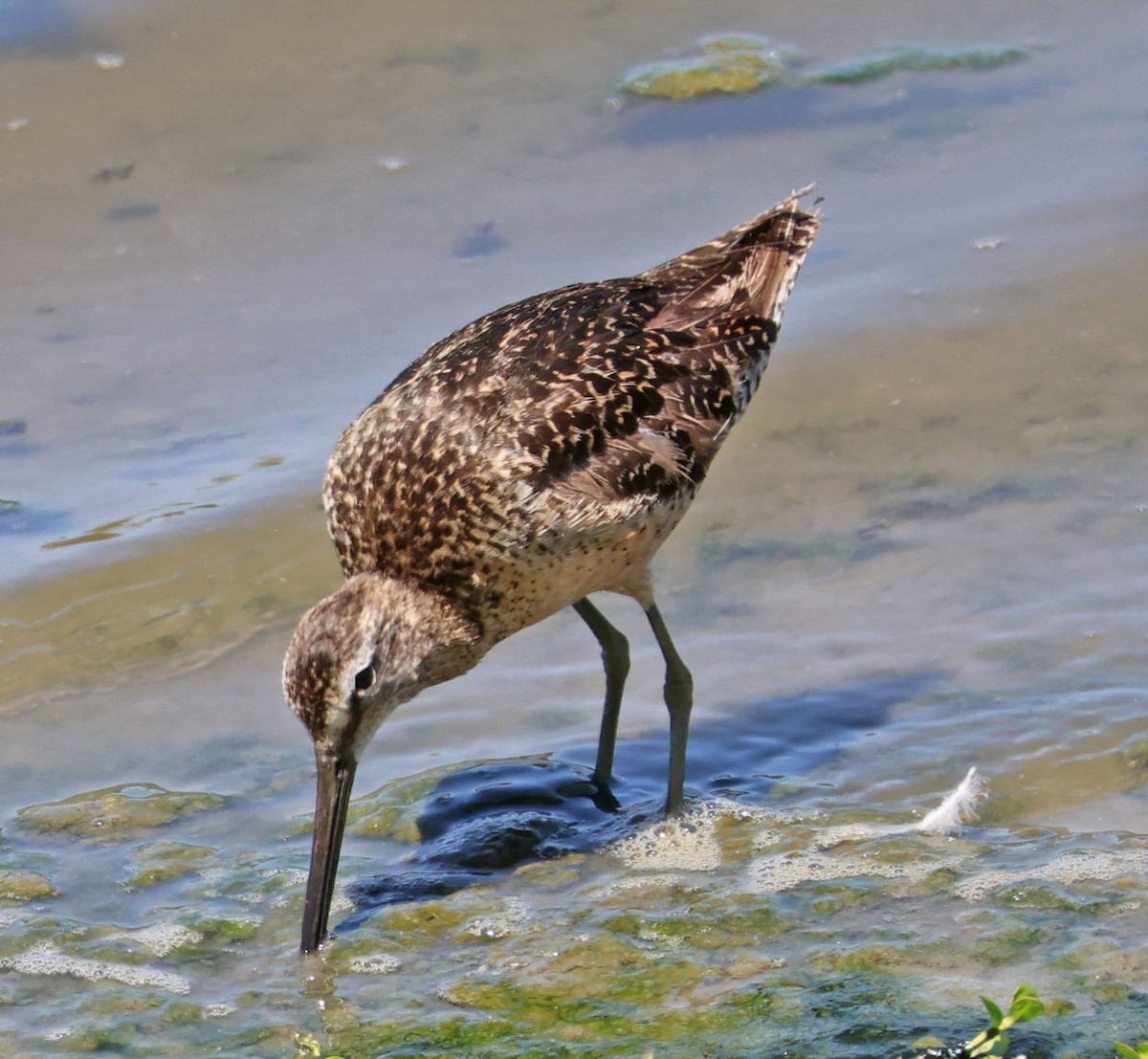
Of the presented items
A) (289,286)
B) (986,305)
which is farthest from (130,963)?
(986,305)

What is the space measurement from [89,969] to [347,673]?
0.83 m

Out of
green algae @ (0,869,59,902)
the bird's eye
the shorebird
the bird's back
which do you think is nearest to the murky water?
green algae @ (0,869,59,902)

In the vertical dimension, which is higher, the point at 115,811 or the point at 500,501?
the point at 500,501

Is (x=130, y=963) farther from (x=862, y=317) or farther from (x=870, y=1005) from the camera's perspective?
(x=862, y=317)

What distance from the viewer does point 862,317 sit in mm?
7098

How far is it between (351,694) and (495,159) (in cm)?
448

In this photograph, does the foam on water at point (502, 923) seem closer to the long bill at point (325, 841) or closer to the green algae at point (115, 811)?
the long bill at point (325, 841)

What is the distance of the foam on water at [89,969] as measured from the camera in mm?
3859

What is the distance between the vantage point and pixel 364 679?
166 inches

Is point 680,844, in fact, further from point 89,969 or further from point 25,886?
point 25,886

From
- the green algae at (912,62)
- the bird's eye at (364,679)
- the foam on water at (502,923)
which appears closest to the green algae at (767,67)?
the green algae at (912,62)

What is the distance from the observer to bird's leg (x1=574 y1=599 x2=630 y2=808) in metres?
5.08

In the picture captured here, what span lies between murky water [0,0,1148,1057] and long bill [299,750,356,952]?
96 millimetres

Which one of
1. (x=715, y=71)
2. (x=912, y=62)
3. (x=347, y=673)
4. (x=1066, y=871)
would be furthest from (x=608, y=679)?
(x=912, y=62)
